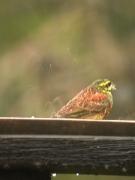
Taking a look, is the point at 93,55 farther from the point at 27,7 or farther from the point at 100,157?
the point at 100,157

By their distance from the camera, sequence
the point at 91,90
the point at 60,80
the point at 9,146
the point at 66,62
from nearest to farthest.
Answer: the point at 9,146
the point at 91,90
the point at 60,80
the point at 66,62

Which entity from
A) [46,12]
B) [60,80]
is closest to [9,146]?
[60,80]

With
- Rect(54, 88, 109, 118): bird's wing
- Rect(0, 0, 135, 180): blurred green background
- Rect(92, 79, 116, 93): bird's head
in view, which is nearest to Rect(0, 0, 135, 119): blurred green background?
Rect(0, 0, 135, 180): blurred green background

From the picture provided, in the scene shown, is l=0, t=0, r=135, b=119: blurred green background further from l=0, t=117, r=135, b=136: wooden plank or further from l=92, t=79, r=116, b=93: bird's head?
l=0, t=117, r=135, b=136: wooden plank

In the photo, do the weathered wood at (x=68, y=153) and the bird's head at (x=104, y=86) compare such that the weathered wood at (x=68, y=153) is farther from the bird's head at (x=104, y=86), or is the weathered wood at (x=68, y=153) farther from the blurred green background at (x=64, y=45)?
the blurred green background at (x=64, y=45)

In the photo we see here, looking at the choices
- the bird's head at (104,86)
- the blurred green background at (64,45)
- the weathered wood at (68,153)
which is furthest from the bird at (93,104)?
the blurred green background at (64,45)
